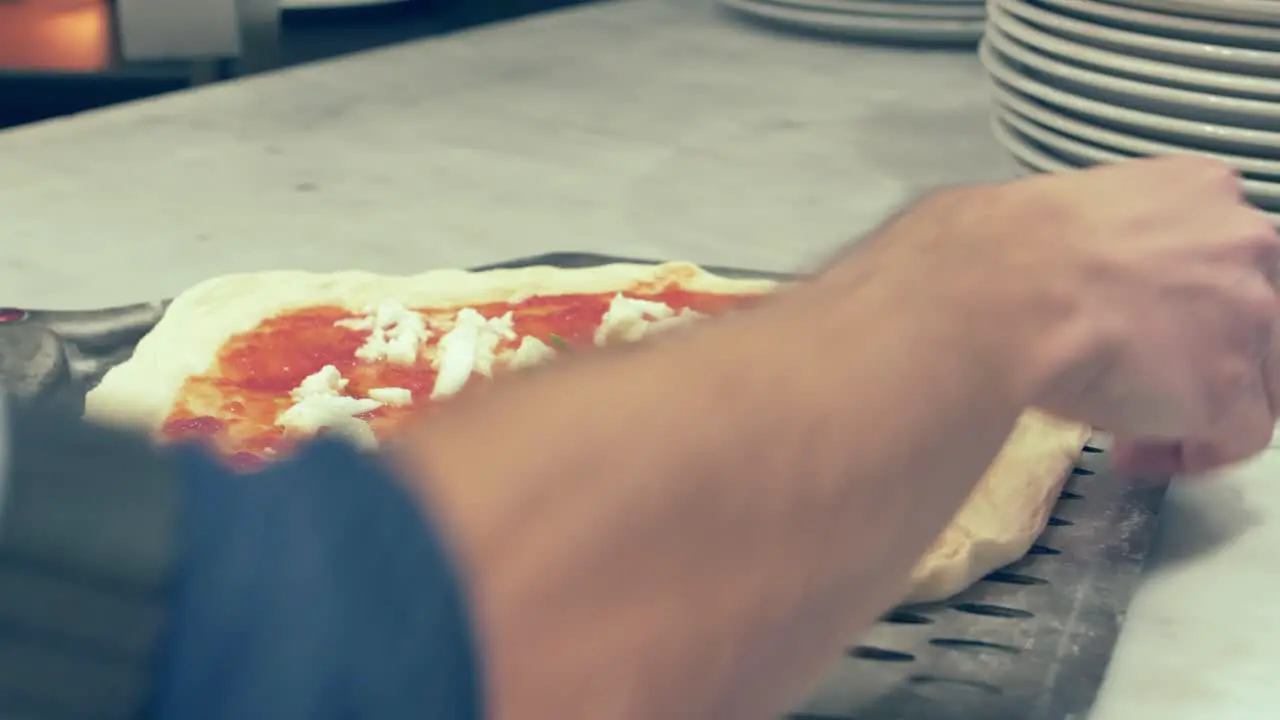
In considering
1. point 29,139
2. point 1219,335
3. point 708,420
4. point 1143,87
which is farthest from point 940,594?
point 29,139

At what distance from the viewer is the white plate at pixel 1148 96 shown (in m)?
0.86

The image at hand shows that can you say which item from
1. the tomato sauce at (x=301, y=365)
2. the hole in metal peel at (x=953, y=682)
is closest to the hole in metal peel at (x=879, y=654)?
the hole in metal peel at (x=953, y=682)

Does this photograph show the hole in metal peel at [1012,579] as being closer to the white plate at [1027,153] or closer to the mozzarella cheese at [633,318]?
the mozzarella cheese at [633,318]

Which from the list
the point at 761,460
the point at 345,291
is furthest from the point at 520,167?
the point at 761,460

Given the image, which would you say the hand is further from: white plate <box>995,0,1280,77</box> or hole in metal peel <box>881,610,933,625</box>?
white plate <box>995,0,1280,77</box>

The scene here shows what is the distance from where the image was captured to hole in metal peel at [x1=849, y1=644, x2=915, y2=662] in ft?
1.88

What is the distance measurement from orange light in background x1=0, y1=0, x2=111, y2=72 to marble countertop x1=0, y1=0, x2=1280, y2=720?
0.28 m

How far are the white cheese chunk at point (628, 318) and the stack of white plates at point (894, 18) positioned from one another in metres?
0.76

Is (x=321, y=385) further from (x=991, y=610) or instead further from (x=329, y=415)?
(x=991, y=610)

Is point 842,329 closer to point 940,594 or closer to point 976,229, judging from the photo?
point 976,229

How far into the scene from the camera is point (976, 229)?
51 centimetres

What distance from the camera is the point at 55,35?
1.60 meters

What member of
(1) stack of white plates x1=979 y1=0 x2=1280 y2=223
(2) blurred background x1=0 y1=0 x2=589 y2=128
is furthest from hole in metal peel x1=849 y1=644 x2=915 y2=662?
(2) blurred background x1=0 y1=0 x2=589 y2=128

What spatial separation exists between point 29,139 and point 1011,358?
39.6 inches
